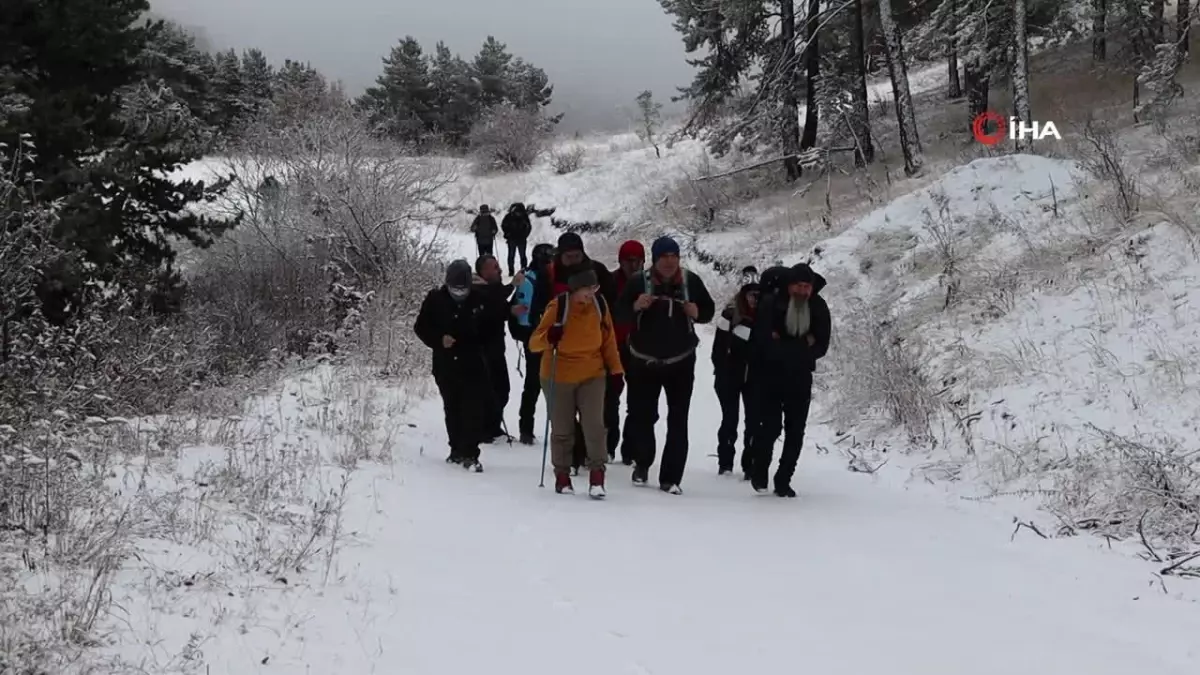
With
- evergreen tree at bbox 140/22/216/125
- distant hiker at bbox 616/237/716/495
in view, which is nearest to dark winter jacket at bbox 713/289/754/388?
distant hiker at bbox 616/237/716/495

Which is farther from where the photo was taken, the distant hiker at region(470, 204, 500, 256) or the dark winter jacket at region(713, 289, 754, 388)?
the distant hiker at region(470, 204, 500, 256)

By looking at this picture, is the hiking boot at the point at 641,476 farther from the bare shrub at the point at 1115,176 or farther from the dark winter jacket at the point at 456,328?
the bare shrub at the point at 1115,176

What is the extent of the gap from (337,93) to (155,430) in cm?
3256

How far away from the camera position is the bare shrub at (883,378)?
329 inches

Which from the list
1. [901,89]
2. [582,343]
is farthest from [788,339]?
[901,89]

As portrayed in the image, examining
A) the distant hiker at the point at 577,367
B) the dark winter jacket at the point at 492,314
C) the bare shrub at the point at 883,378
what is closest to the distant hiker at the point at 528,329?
the dark winter jacket at the point at 492,314

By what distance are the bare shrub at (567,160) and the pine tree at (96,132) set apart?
71.6ft

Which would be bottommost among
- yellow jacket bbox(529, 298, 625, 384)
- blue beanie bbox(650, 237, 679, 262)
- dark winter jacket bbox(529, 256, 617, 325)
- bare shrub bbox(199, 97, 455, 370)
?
yellow jacket bbox(529, 298, 625, 384)

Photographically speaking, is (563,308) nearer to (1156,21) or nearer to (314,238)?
(314,238)

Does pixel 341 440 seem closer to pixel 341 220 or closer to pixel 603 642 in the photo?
pixel 603 642

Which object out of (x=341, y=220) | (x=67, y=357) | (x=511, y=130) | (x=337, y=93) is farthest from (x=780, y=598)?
(x=511, y=130)

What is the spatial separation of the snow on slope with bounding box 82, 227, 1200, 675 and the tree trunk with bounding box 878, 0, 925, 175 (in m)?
12.9

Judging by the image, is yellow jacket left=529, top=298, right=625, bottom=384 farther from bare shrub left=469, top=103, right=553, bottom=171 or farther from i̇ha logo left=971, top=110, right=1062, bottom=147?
bare shrub left=469, top=103, right=553, bottom=171

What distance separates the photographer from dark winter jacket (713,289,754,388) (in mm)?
7359
